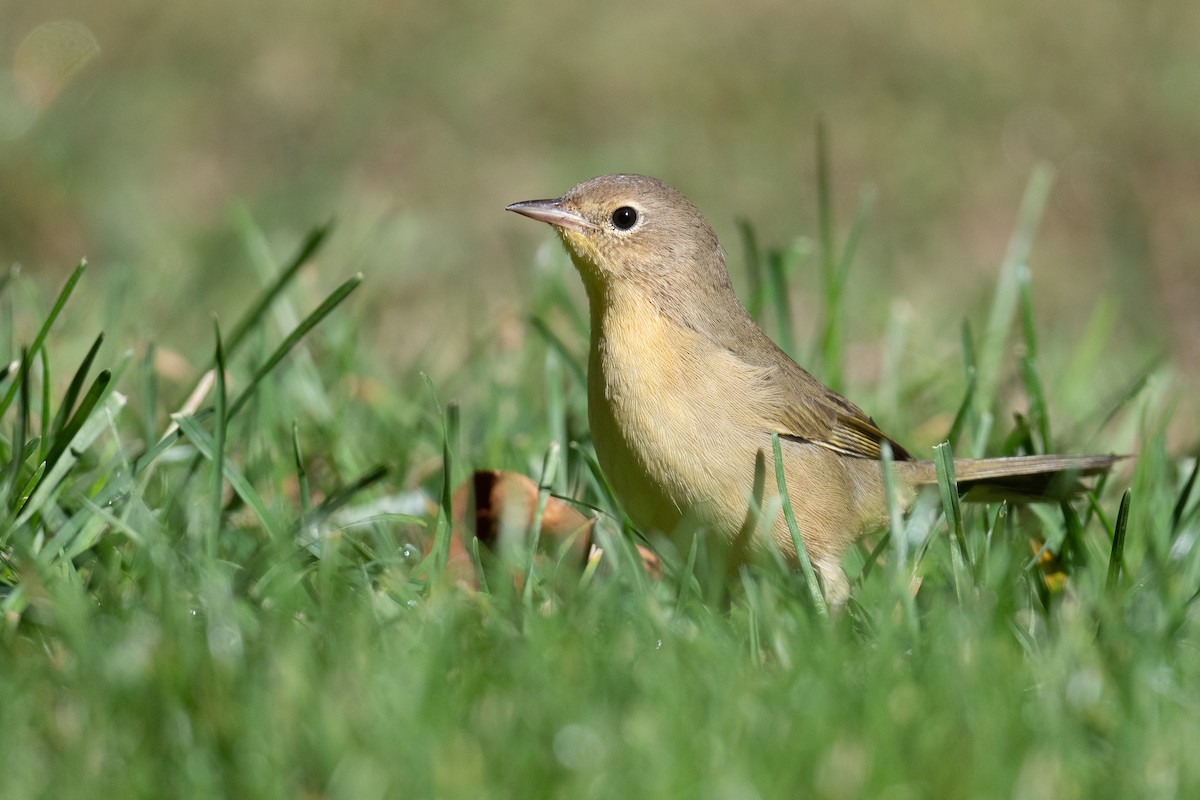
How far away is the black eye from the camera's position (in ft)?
15.6

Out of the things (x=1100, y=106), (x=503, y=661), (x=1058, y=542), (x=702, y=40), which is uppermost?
(x=702, y=40)

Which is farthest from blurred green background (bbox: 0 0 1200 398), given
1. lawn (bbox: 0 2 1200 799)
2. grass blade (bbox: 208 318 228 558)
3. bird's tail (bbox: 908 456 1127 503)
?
grass blade (bbox: 208 318 228 558)

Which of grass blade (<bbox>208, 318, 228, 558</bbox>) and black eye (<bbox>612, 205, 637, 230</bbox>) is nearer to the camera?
grass blade (<bbox>208, 318, 228, 558</bbox>)

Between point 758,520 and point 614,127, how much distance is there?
5784 mm

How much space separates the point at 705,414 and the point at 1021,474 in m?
1.15

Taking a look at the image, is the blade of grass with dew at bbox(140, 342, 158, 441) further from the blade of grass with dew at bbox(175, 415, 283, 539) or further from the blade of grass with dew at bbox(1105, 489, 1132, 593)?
the blade of grass with dew at bbox(1105, 489, 1132, 593)

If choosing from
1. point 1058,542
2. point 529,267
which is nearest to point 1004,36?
point 529,267

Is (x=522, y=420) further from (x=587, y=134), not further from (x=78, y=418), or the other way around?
(x=587, y=134)

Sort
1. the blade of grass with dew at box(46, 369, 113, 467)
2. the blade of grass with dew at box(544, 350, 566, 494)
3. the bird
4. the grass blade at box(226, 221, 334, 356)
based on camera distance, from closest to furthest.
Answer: the blade of grass with dew at box(46, 369, 113, 467) → the bird → the grass blade at box(226, 221, 334, 356) → the blade of grass with dew at box(544, 350, 566, 494)

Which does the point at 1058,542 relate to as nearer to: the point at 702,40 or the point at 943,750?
the point at 943,750

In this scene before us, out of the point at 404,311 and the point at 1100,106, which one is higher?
the point at 1100,106

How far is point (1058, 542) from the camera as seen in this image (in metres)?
4.45

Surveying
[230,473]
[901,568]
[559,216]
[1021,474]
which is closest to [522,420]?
[559,216]

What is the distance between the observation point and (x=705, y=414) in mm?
4199
